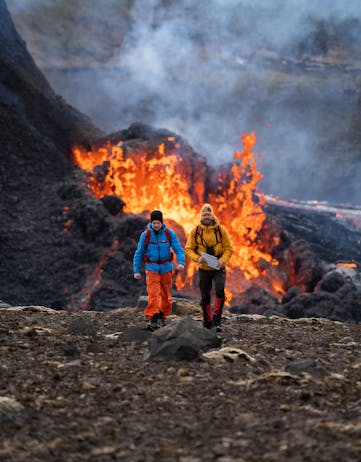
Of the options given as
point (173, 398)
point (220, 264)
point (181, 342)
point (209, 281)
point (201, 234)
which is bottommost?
point (173, 398)

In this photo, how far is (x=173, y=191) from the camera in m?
31.7

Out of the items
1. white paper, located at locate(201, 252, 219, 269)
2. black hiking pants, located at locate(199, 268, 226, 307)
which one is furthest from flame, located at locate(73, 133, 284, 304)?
white paper, located at locate(201, 252, 219, 269)

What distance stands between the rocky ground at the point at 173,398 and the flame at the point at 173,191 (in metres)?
21.9

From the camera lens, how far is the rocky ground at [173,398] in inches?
153

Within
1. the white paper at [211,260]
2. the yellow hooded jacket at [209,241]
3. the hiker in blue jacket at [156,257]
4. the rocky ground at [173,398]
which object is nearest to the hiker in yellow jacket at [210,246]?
the yellow hooded jacket at [209,241]

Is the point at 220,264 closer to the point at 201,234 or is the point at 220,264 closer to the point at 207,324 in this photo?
the point at 201,234

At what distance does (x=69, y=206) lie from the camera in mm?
26703

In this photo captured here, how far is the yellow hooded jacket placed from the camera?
868cm

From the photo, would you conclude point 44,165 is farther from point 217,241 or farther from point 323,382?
point 323,382

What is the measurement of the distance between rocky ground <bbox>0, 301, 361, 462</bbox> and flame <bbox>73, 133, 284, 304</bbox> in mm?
21893

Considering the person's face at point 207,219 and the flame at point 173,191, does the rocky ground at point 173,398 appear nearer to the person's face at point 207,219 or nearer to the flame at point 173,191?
the person's face at point 207,219

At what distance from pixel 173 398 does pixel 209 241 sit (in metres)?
3.76

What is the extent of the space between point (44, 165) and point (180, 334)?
79.2 feet

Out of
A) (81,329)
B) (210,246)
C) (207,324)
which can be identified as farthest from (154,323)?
(210,246)
